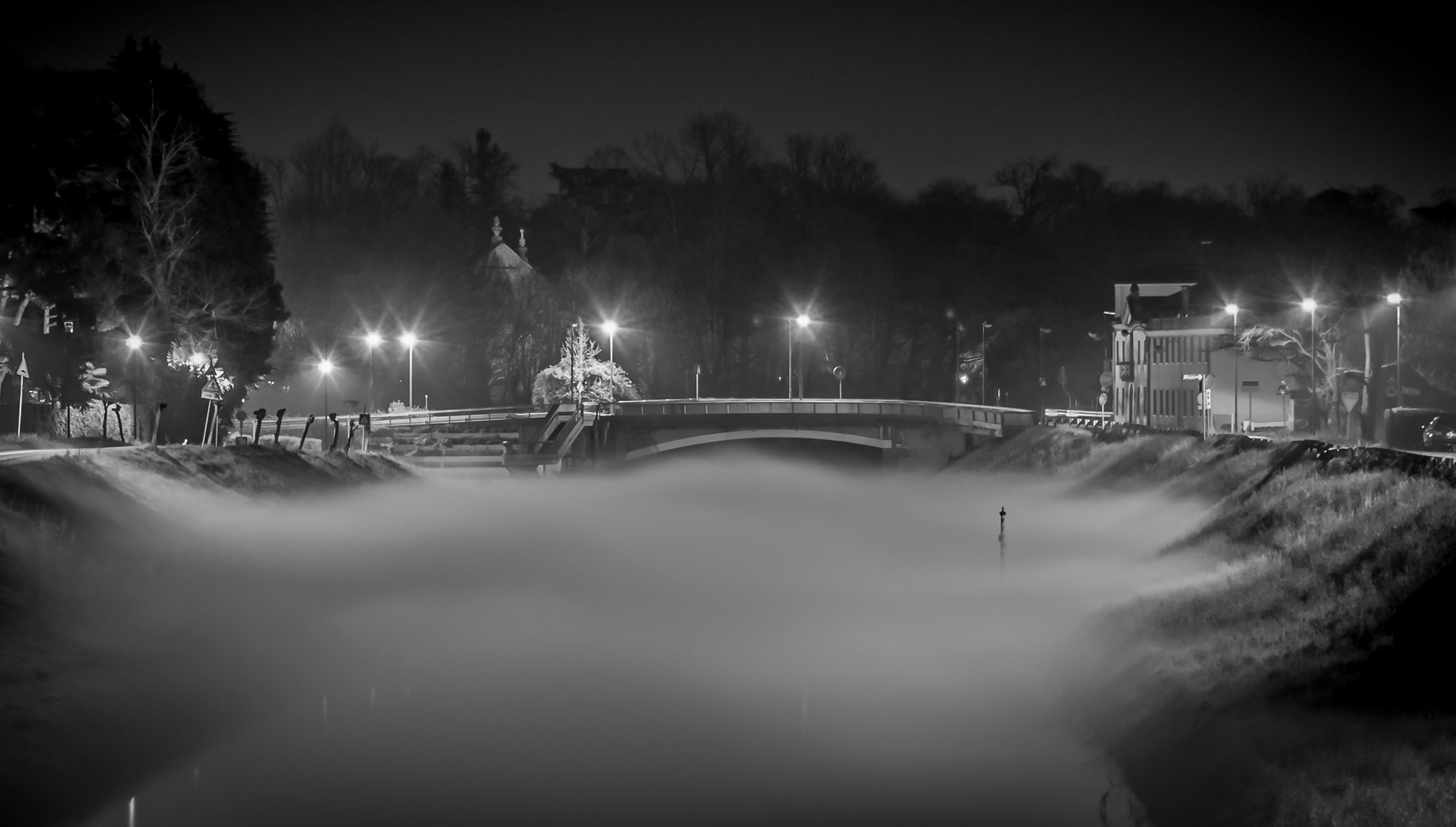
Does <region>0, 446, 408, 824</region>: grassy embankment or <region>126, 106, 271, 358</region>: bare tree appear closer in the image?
<region>0, 446, 408, 824</region>: grassy embankment

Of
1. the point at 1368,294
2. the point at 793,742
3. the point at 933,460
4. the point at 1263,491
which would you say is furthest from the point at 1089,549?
the point at 933,460

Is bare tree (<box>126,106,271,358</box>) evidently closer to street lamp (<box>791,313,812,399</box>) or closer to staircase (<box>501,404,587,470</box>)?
staircase (<box>501,404,587,470</box>)

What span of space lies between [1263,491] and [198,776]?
28776 millimetres

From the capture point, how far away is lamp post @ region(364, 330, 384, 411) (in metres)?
90.0

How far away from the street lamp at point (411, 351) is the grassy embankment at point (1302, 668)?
187 ft

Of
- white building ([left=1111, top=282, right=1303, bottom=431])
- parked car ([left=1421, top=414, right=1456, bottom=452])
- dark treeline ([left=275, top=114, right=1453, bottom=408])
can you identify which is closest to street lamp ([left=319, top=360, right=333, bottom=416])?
dark treeline ([left=275, top=114, right=1453, bottom=408])

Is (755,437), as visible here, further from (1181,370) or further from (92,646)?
(92,646)

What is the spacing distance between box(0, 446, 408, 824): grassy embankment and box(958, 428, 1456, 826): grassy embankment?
54.7 feet

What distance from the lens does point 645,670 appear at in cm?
3575

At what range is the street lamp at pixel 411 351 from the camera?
9050 centimetres

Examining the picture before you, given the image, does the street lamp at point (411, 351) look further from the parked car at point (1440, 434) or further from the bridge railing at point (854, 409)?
the parked car at point (1440, 434)

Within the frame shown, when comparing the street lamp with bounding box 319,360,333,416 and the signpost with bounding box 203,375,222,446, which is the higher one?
the street lamp with bounding box 319,360,333,416

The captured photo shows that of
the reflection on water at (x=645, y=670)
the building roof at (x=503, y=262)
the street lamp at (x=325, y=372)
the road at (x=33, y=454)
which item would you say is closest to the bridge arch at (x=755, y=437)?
the street lamp at (x=325, y=372)

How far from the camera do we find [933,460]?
95125 mm
